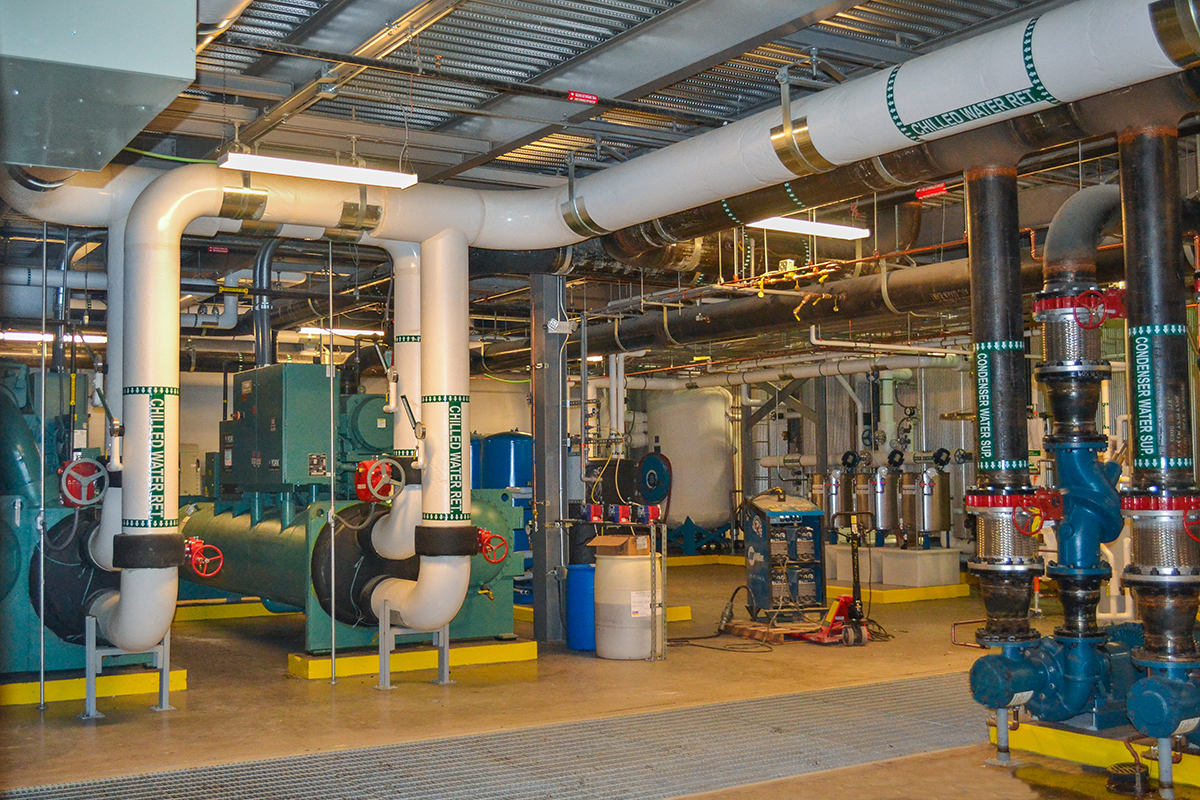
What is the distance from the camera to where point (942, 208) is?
10344 millimetres

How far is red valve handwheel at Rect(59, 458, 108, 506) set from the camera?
7395 millimetres

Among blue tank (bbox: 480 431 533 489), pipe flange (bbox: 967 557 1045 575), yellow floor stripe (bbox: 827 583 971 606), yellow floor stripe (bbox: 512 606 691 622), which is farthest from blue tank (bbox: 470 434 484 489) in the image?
pipe flange (bbox: 967 557 1045 575)

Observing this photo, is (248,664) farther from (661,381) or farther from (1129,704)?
(661,381)

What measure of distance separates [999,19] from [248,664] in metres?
7.40

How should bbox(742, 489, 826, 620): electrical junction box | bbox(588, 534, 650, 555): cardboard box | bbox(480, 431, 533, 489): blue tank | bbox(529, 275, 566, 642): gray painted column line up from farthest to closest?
bbox(480, 431, 533, 489): blue tank < bbox(742, 489, 826, 620): electrical junction box < bbox(529, 275, 566, 642): gray painted column < bbox(588, 534, 650, 555): cardboard box

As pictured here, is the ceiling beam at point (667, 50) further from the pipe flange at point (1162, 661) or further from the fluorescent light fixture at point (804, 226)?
the pipe flange at point (1162, 661)

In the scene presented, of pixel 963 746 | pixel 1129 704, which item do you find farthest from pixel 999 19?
pixel 963 746

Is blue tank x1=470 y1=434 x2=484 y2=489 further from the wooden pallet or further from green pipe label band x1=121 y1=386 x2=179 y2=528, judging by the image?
green pipe label band x1=121 y1=386 x2=179 y2=528

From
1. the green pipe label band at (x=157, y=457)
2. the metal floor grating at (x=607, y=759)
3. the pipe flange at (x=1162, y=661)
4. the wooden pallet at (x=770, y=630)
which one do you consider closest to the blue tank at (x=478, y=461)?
the wooden pallet at (x=770, y=630)

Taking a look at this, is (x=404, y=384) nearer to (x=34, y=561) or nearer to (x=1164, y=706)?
(x=34, y=561)

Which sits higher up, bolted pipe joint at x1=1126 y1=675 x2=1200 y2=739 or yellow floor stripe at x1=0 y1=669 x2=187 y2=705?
bolted pipe joint at x1=1126 y1=675 x2=1200 y2=739

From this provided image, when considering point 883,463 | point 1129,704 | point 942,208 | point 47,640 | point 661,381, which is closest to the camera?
point 1129,704

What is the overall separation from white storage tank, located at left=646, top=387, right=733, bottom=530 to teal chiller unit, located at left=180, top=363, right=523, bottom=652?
1039 centimetres

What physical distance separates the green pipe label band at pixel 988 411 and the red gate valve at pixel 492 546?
3874 millimetres
